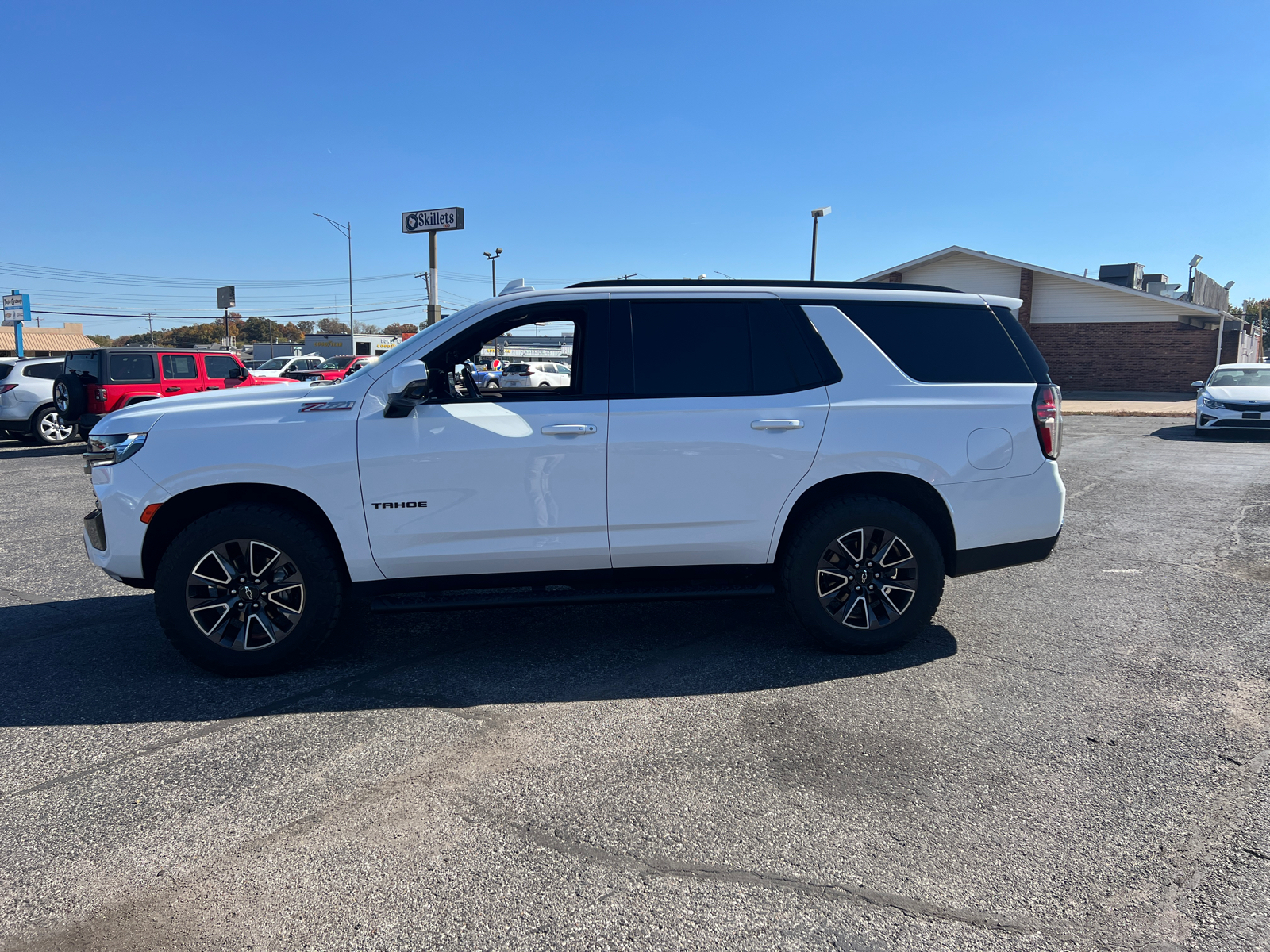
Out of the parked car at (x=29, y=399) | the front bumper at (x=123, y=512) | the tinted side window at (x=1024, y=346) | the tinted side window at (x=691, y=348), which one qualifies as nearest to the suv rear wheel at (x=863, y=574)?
the tinted side window at (x=691, y=348)

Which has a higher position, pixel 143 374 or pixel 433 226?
pixel 433 226

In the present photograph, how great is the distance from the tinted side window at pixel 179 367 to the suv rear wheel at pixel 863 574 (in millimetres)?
14776

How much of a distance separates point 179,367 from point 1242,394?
2084 centimetres

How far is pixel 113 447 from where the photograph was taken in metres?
4.38

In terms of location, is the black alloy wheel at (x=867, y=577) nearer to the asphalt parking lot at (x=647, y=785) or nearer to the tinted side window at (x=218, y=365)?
the asphalt parking lot at (x=647, y=785)

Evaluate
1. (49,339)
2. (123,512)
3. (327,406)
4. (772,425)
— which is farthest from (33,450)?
(49,339)

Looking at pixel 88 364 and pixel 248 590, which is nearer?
pixel 248 590

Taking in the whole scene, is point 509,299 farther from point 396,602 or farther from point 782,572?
point 782,572

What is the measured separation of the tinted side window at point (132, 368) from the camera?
1522 cm

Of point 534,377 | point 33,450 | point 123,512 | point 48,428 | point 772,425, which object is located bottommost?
point 33,450

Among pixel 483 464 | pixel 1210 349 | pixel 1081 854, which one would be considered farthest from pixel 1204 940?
pixel 1210 349

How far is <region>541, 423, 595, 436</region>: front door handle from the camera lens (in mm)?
4375

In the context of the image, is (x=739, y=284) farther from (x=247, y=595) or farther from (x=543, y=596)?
(x=247, y=595)

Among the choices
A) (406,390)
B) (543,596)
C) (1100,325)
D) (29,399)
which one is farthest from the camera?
(1100,325)
